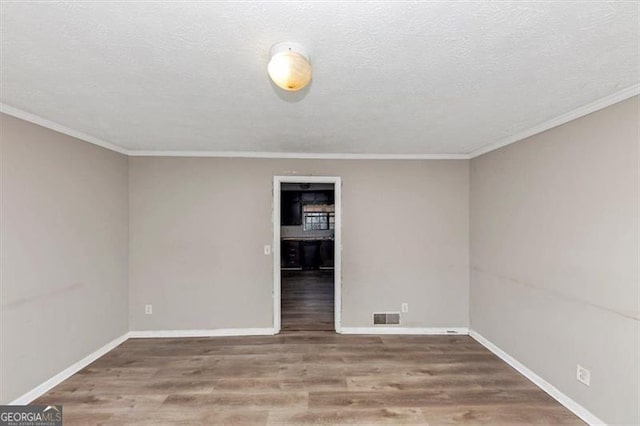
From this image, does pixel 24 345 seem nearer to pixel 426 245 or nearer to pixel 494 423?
pixel 494 423

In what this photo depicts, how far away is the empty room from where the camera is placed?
1.38 m

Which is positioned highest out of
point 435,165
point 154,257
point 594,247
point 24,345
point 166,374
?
point 435,165

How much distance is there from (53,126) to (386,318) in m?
4.13

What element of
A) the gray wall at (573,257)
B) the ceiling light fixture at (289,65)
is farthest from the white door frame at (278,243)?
the ceiling light fixture at (289,65)

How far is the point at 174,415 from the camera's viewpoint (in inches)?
91.0

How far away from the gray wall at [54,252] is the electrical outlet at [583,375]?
4.41 metres

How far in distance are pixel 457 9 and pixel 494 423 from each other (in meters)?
2.71

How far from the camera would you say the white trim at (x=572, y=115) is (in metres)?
1.96

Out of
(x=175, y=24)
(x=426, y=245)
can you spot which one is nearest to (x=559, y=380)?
(x=426, y=245)

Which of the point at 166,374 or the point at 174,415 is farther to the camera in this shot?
the point at 166,374

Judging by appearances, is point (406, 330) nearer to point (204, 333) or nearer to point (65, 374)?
point (204, 333)

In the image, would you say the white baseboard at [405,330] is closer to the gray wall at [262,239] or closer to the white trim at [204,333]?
the gray wall at [262,239]

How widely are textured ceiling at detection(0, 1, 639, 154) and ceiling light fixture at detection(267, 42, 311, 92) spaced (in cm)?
4

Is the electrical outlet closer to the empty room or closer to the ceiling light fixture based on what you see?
the empty room
